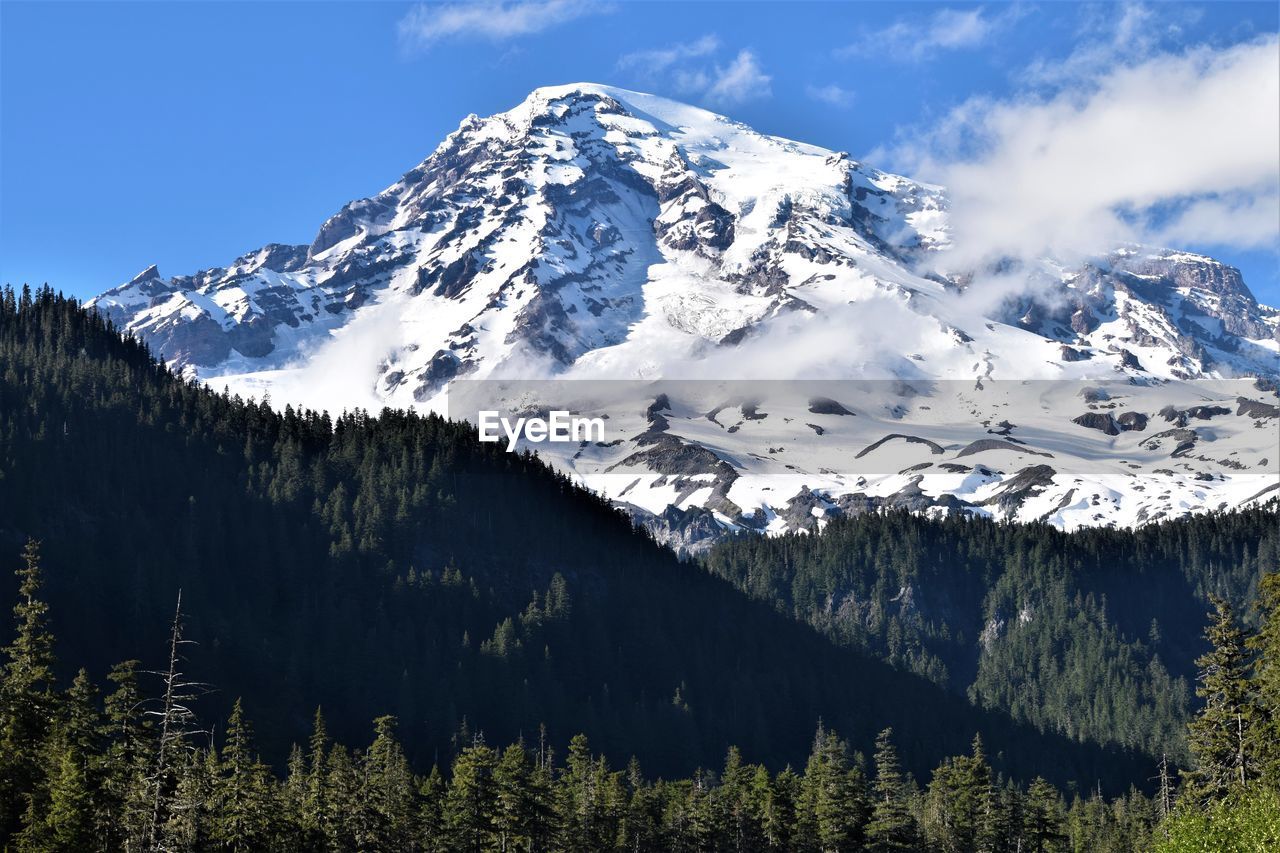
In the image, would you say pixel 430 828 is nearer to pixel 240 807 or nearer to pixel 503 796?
pixel 503 796

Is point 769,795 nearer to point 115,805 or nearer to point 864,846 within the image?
point 864,846

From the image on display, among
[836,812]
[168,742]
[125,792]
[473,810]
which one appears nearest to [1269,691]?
[168,742]

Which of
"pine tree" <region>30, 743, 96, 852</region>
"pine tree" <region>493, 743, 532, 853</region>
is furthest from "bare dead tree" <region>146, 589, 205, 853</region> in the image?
"pine tree" <region>493, 743, 532, 853</region>

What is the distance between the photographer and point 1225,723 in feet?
278

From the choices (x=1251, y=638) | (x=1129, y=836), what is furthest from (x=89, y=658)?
(x=1251, y=638)

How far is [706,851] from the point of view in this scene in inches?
5266

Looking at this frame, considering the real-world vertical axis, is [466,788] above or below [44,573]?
below

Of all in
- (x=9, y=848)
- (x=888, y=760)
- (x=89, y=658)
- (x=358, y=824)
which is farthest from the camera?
(x=89, y=658)

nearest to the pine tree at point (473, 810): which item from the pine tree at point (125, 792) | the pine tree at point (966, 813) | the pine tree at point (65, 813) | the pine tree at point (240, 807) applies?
the pine tree at point (240, 807)

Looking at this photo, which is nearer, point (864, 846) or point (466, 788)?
point (466, 788)

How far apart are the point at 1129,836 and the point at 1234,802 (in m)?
91.4

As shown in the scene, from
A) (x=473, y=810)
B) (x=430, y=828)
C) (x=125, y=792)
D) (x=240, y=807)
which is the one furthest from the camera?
(x=473, y=810)

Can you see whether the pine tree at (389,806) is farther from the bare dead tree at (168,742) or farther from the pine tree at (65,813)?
the pine tree at (65,813)

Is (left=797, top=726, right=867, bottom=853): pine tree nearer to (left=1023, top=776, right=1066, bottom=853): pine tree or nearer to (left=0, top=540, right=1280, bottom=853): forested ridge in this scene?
(left=0, top=540, right=1280, bottom=853): forested ridge
